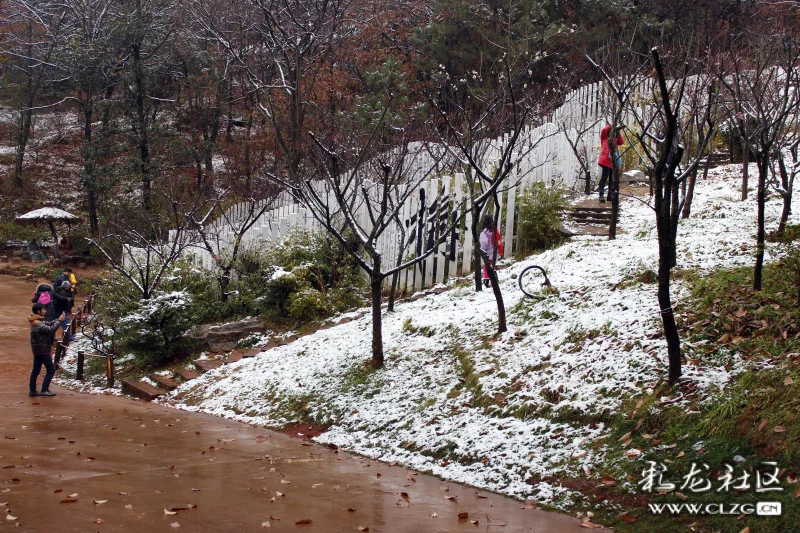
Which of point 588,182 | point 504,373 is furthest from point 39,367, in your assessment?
point 588,182

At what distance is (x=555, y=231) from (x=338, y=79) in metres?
12.5

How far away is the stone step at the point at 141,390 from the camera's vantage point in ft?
35.1

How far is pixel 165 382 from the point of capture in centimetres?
1112

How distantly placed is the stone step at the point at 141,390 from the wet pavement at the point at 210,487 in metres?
2.19

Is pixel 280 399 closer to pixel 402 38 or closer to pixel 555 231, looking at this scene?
pixel 555 231

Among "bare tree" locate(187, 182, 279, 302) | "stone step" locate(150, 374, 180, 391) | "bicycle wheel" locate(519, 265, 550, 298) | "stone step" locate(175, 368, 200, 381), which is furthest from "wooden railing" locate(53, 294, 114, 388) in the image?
"bicycle wheel" locate(519, 265, 550, 298)

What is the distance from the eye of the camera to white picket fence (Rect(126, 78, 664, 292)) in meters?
12.1

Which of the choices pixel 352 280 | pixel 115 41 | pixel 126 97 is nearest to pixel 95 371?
pixel 352 280

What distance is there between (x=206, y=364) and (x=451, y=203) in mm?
4838

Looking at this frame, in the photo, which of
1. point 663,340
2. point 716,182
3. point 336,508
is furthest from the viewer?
point 716,182

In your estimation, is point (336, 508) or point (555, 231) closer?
point (336, 508)

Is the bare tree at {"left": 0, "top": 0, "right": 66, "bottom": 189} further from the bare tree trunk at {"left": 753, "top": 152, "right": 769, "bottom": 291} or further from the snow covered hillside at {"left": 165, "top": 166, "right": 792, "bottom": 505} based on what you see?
the bare tree trunk at {"left": 753, "top": 152, "right": 769, "bottom": 291}

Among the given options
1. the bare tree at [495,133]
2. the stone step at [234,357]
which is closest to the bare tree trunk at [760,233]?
the bare tree at [495,133]

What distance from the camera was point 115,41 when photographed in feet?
85.6
